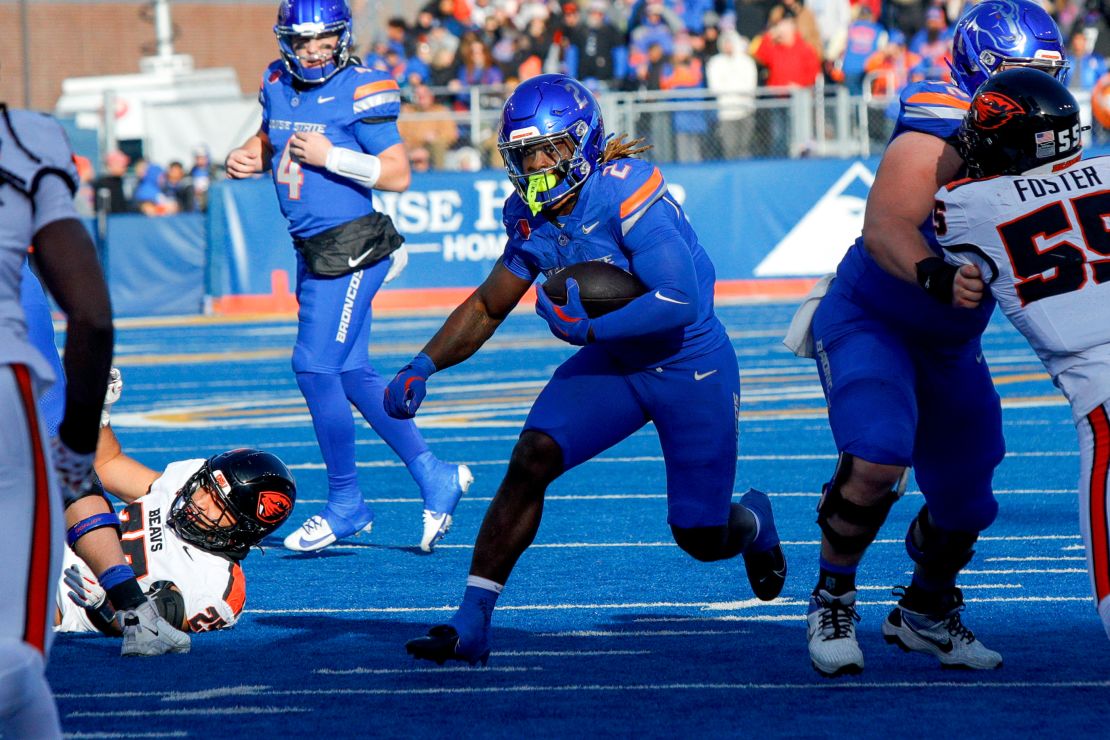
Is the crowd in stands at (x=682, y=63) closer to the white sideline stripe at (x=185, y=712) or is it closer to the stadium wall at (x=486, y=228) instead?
the stadium wall at (x=486, y=228)

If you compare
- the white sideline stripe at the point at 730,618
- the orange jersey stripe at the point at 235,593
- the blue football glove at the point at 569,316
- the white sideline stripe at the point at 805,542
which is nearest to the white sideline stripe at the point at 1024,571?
the white sideline stripe at the point at 805,542

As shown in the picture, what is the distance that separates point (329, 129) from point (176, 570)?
7.90ft

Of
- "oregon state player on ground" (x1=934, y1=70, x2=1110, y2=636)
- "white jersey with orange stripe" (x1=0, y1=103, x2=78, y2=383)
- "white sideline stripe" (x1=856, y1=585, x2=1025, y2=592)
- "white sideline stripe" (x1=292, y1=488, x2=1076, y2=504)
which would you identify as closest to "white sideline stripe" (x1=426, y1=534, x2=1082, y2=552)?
"white sideline stripe" (x1=856, y1=585, x2=1025, y2=592)

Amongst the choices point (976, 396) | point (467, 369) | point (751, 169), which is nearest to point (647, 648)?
point (976, 396)

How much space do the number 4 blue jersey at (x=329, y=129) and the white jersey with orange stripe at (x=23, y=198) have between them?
4.11m

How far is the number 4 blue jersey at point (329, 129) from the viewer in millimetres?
7449

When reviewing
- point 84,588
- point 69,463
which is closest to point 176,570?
point 84,588

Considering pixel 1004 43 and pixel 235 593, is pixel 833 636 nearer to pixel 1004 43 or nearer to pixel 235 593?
pixel 1004 43

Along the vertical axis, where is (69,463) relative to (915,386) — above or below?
above

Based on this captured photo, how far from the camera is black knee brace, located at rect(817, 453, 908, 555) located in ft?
15.6

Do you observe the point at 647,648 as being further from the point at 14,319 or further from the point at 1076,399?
the point at 14,319

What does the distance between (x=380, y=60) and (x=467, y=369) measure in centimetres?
971

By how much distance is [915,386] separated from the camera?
491cm

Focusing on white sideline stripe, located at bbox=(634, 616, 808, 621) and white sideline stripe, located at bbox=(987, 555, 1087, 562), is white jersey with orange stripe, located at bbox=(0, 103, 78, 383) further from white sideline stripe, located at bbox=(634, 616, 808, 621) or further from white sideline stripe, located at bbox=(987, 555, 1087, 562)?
white sideline stripe, located at bbox=(987, 555, 1087, 562)
